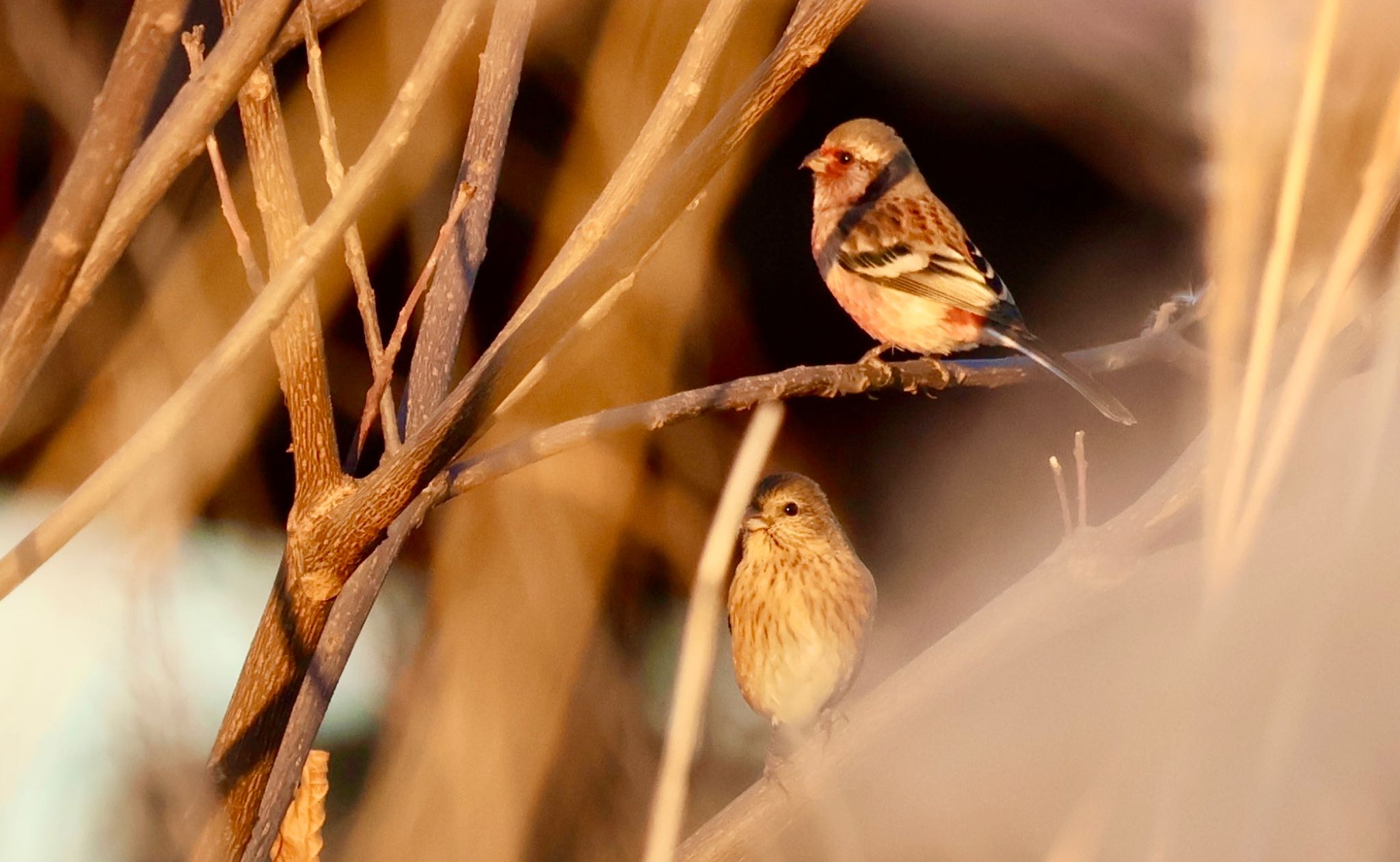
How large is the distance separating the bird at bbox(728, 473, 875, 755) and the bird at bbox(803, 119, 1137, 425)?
0.50 m

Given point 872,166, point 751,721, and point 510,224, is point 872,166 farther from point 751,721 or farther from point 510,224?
point 751,721

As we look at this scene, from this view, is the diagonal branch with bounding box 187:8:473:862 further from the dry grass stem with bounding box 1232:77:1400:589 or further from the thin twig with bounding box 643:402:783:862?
the dry grass stem with bounding box 1232:77:1400:589

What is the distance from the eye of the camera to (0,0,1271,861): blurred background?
1.92 m

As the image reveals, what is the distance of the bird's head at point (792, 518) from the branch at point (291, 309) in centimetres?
177

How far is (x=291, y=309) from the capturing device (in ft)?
3.76

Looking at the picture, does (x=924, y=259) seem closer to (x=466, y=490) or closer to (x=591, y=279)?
(x=466, y=490)

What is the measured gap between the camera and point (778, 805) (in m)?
1.58

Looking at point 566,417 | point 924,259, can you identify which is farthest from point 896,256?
point 566,417

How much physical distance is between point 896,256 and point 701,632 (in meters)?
2.47

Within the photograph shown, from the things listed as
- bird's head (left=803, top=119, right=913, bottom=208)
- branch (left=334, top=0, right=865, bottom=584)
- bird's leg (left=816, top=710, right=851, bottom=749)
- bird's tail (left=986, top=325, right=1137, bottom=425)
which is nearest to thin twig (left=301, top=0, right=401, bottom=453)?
branch (left=334, top=0, right=865, bottom=584)

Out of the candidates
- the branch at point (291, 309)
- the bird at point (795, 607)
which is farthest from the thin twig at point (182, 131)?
the bird at point (795, 607)

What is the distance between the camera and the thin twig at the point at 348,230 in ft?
3.94

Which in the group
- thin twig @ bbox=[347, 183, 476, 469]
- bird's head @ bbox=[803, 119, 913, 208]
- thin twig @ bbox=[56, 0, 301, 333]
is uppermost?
bird's head @ bbox=[803, 119, 913, 208]

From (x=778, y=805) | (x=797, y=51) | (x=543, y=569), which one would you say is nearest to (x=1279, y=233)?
(x=797, y=51)
